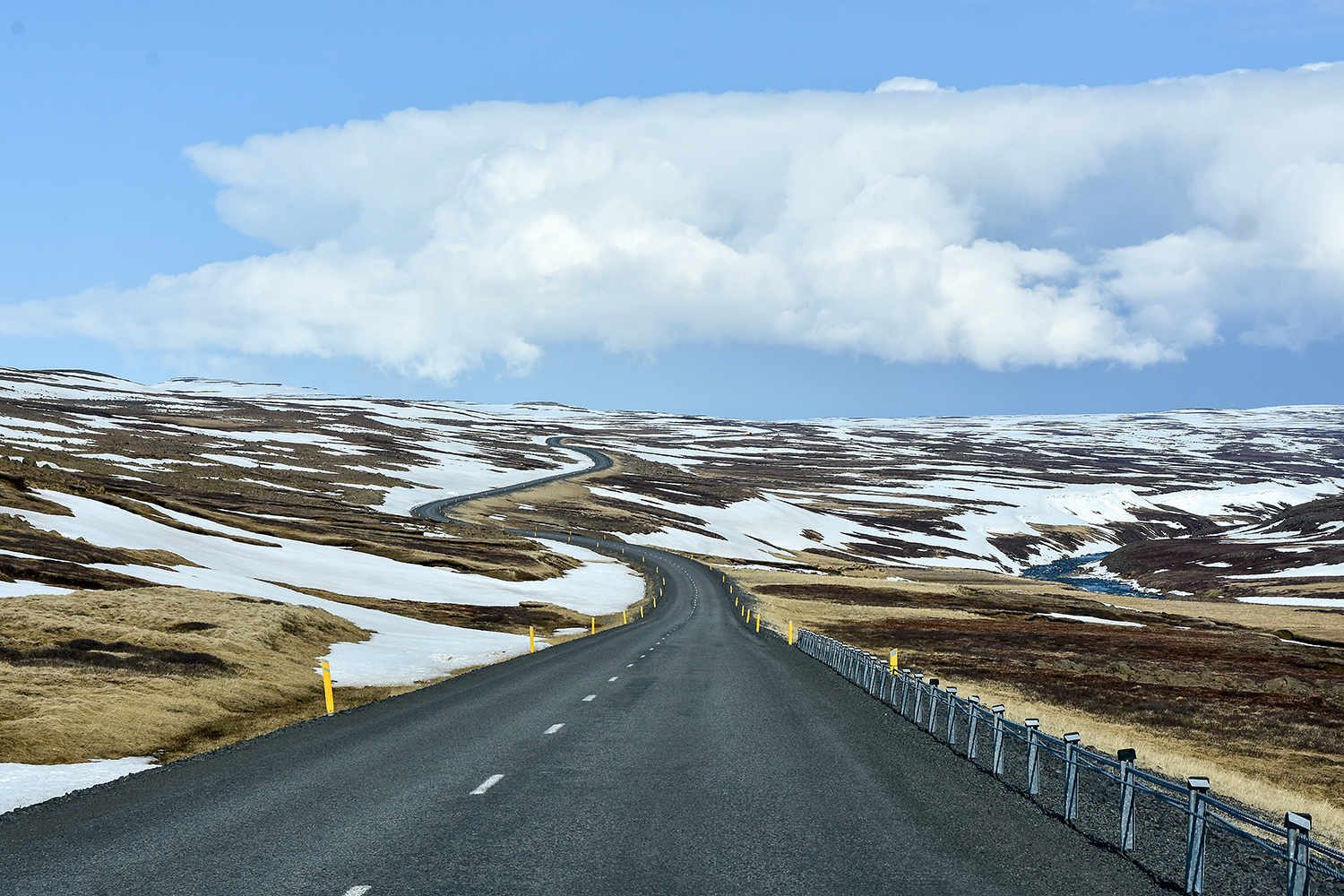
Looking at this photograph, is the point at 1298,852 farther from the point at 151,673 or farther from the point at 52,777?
the point at 151,673

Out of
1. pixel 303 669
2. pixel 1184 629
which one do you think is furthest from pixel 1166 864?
pixel 1184 629

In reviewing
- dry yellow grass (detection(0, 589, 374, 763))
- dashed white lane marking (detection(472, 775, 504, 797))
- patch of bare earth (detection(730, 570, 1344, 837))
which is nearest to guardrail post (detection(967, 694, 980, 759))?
patch of bare earth (detection(730, 570, 1344, 837))

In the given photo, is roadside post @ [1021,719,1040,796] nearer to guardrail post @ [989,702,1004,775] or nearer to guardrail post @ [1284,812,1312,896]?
guardrail post @ [989,702,1004,775]

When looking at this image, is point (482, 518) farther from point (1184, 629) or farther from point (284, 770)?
point (284, 770)

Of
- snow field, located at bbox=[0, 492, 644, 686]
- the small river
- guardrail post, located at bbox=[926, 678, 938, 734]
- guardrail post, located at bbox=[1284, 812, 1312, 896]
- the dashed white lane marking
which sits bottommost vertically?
snow field, located at bbox=[0, 492, 644, 686]

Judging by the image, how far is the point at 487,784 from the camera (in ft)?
44.8

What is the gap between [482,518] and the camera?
390 feet

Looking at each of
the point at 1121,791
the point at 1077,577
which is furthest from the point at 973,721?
the point at 1077,577

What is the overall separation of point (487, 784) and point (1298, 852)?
9.39 m

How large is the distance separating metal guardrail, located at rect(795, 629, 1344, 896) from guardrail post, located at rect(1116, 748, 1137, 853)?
1cm

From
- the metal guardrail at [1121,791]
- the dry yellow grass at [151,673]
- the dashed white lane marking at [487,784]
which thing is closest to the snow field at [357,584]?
the dry yellow grass at [151,673]

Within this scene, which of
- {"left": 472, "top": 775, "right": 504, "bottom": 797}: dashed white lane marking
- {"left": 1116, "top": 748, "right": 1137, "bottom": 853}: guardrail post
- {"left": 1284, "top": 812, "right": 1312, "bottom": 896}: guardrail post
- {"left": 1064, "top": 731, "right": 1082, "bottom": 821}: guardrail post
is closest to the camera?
{"left": 1284, "top": 812, "right": 1312, "bottom": 896}: guardrail post

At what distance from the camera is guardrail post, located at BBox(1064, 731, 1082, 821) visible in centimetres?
1277

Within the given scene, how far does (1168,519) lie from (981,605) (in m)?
137
